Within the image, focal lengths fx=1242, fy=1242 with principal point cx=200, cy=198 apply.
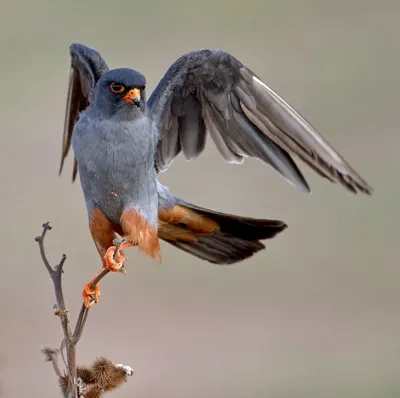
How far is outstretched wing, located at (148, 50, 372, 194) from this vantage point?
6.64m

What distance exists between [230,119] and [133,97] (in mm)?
788

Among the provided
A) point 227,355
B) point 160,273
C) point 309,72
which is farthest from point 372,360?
point 309,72

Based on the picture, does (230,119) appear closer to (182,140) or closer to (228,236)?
(182,140)

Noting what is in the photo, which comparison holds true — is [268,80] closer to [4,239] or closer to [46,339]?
[4,239]

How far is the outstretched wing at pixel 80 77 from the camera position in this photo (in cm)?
702

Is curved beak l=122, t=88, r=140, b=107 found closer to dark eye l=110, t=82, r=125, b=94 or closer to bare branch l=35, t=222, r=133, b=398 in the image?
dark eye l=110, t=82, r=125, b=94

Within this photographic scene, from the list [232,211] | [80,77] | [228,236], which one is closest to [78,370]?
[228,236]

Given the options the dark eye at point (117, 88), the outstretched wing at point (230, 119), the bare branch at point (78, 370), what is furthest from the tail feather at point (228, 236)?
the bare branch at point (78, 370)

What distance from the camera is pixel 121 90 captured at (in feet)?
20.8

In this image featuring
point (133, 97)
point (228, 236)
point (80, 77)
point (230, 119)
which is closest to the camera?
point (133, 97)

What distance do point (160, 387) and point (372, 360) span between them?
5.35 feet

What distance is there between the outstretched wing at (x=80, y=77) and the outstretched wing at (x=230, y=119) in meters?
0.41

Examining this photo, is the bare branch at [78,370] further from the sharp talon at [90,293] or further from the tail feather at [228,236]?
the tail feather at [228,236]

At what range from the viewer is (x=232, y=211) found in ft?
37.7
